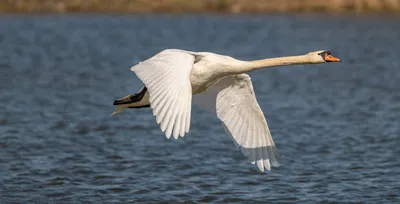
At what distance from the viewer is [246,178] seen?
10.9 m

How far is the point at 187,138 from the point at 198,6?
2804cm

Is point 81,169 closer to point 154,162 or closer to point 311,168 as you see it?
point 154,162


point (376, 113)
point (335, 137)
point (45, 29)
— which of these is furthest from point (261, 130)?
point (45, 29)

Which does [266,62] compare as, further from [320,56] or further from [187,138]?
[187,138]

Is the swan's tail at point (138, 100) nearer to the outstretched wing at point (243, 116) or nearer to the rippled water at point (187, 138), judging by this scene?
the outstretched wing at point (243, 116)

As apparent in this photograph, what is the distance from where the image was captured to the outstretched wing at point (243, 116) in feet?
29.8

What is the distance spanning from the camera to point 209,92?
939 centimetres

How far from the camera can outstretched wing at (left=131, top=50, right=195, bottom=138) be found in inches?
273

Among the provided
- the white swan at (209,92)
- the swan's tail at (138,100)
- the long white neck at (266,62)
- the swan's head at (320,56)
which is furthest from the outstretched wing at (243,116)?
the swan's tail at (138,100)

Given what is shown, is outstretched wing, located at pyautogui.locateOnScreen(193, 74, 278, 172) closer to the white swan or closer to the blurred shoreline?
the white swan

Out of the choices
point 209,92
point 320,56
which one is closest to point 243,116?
point 209,92

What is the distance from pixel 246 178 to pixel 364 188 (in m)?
1.52

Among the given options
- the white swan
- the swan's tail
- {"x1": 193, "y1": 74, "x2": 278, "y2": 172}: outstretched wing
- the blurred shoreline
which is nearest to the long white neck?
the white swan

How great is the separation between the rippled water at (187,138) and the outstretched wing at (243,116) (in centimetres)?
93
